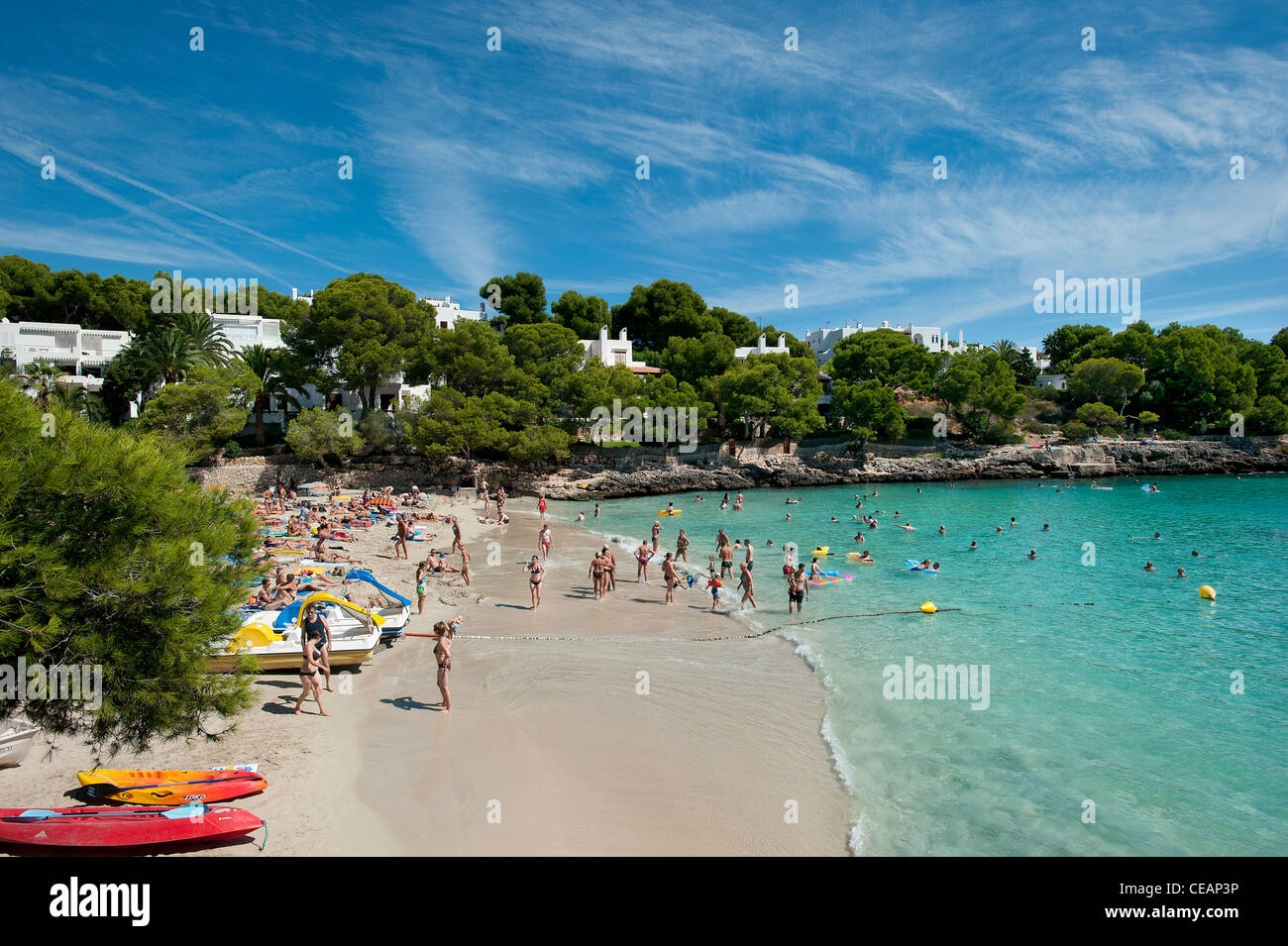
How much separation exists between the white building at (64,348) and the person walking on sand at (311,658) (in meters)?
46.2

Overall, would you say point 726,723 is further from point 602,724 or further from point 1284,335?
point 1284,335

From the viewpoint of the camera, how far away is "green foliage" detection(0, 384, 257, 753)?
491cm

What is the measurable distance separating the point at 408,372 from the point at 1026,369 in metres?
75.0

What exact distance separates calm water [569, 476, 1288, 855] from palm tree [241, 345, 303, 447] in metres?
31.5

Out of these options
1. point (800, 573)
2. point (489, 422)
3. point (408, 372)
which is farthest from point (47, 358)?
Result: point (800, 573)

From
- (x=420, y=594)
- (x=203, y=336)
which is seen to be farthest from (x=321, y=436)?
(x=420, y=594)

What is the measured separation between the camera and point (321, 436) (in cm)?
4156

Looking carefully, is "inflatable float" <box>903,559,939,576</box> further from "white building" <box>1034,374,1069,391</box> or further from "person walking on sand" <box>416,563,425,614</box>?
"white building" <box>1034,374,1069,391</box>

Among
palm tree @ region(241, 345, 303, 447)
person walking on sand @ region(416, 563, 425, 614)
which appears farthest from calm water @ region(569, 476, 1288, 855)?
palm tree @ region(241, 345, 303, 447)

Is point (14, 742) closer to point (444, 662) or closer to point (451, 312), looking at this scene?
point (444, 662)

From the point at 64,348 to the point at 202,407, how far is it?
16374 mm
